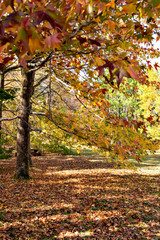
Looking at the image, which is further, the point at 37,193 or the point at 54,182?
→ the point at 54,182

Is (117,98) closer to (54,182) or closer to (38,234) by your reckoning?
(54,182)

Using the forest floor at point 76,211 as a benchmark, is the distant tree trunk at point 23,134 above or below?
above

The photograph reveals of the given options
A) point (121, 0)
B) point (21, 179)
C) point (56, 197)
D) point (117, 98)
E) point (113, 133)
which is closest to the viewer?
point (121, 0)

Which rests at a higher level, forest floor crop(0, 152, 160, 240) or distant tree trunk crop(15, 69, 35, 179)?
distant tree trunk crop(15, 69, 35, 179)

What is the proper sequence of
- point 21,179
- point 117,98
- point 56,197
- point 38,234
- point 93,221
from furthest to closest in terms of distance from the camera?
1. point 117,98
2. point 21,179
3. point 56,197
4. point 93,221
5. point 38,234

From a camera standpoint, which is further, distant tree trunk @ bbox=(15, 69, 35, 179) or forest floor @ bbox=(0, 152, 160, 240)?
distant tree trunk @ bbox=(15, 69, 35, 179)

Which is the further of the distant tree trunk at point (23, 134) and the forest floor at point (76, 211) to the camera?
Answer: the distant tree trunk at point (23, 134)

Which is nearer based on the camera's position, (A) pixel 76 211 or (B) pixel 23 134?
A: (A) pixel 76 211

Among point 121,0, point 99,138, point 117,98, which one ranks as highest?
point 117,98

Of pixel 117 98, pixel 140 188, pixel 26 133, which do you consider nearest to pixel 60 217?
pixel 26 133

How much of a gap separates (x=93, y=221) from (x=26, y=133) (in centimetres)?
439

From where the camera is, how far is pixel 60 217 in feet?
15.8

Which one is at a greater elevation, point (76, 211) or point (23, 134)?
point (23, 134)

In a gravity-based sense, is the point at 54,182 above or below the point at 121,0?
below
